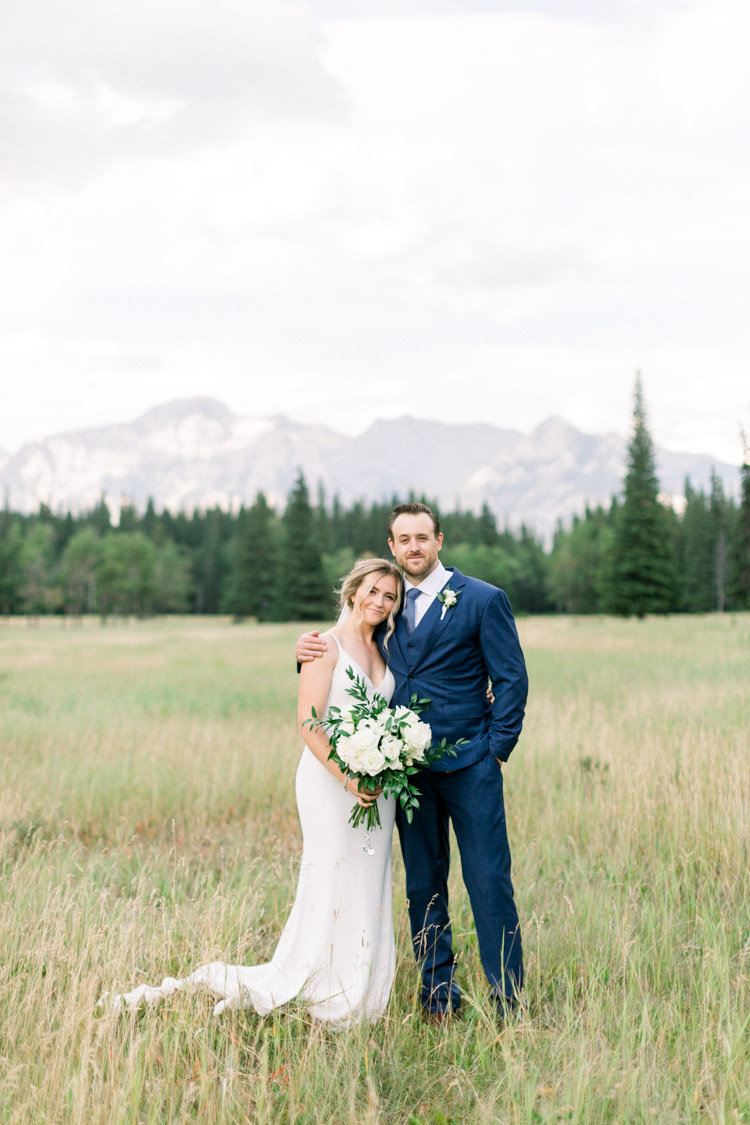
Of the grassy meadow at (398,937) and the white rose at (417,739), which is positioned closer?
the grassy meadow at (398,937)

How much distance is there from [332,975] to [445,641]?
1761mm

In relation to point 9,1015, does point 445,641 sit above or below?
above

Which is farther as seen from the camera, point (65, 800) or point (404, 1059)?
point (65, 800)

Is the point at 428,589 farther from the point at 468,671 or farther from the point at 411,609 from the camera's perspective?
the point at 468,671

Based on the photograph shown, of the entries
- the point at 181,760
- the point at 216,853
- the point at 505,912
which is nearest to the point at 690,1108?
the point at 505,912

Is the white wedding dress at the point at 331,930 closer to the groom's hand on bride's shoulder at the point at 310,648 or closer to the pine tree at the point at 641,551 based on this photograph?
the groom's hand on bride's shoulder at the point at 310,648

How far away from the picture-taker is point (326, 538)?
7988 centimetres

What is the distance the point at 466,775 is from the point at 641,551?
157 ft

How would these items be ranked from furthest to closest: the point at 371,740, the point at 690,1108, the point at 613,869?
the point at 613,869 < the point at 371,740 < the point at 690,1108

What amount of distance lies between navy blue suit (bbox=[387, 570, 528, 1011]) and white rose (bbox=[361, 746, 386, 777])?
0.62m

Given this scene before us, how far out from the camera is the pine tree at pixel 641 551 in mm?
48844

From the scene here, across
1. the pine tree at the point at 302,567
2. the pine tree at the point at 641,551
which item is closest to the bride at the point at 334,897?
the pine tree at the point at 641,551

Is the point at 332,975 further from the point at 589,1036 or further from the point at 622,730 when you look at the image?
the point at 622,730

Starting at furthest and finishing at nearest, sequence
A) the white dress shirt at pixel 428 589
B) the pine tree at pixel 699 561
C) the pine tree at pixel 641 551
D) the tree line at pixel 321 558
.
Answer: the pine tree at pixel 699 561 → the tree line at pixel 321 558 → the pine tree at pixel 641 551 → the white dress shirt at pixel 428 589
